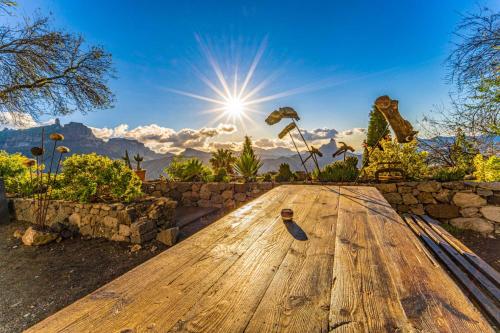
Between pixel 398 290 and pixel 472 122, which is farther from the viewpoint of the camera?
pixel 472 122

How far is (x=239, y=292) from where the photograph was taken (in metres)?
0.68

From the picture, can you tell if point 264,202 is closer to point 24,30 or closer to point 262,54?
point 262,54

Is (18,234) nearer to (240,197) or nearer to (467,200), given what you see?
(240,197)

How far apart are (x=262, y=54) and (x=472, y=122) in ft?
16.0

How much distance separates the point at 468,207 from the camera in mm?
3904

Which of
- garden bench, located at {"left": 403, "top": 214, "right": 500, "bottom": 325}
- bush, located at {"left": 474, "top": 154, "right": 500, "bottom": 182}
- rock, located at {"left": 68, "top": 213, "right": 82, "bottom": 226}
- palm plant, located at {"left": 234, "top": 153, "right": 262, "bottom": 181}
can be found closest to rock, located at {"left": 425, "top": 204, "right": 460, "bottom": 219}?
bush, located at {"left": 474, "top": 154, "right": 500, "bottom": 182}

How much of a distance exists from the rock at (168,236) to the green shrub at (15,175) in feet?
13.4

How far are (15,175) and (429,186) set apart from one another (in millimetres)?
9708

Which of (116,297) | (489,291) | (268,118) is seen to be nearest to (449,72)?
(268,118)

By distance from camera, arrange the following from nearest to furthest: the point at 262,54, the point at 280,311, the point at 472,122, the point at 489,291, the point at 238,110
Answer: the point at 280,311
the point at 489,291
the point at 472,122
the point at 262,54
the point at 238,110

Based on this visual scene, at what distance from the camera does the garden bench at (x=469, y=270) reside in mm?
1625

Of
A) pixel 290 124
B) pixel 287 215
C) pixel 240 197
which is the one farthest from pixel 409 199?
pixel 287 215

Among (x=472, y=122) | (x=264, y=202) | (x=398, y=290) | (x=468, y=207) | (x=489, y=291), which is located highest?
(x=472, y=122)

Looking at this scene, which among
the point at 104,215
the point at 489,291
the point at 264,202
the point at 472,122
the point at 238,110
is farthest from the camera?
the point at 238,110
